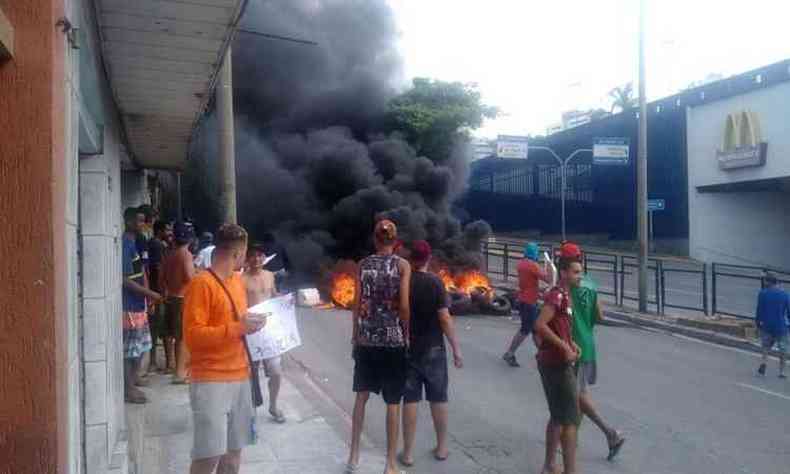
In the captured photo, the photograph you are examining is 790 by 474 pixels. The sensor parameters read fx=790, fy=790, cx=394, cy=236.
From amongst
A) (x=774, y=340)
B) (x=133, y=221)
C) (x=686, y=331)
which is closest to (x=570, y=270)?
(x=133, y=221)

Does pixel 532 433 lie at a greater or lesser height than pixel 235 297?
lesser

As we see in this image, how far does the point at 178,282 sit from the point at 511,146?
69.0 ft

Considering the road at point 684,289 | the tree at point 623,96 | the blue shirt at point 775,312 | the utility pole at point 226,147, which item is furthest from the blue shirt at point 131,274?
the tree at point 623,96

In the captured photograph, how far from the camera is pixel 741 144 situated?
29.3 meters

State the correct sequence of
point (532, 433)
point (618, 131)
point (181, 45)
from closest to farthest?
point (181, 45), point (532, 433), point (618, 131)

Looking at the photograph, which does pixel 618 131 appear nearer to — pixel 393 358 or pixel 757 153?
pixel 757 153

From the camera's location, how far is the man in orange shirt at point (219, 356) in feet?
12.9

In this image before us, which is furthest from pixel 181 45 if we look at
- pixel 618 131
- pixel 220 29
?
pixel 618 131

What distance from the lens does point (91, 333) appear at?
454 centimetres

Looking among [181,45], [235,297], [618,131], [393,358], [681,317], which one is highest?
[618,131]

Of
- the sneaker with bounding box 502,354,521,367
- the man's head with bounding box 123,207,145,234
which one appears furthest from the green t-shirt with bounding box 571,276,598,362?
the sneaker with bounding box 502,354,521,367

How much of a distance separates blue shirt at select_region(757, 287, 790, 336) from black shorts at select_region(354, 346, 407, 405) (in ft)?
20.7

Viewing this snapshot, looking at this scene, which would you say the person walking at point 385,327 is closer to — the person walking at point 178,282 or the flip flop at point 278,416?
the flip flop at point 278,416

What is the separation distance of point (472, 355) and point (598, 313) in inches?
203
